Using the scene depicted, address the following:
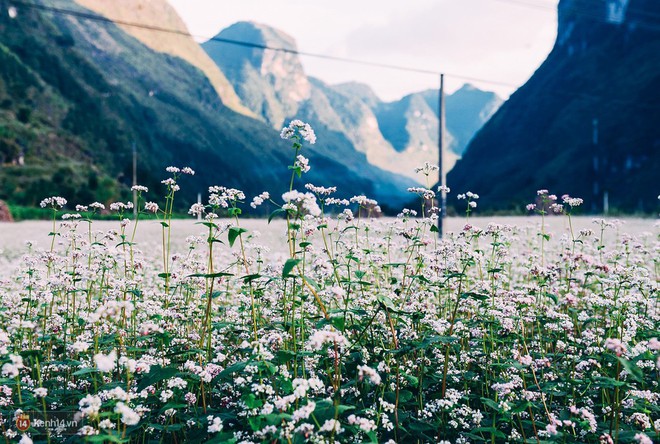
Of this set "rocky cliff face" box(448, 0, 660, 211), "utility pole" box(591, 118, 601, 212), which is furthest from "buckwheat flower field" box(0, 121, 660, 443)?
"utility pole" box(591, 118, 601, 212)

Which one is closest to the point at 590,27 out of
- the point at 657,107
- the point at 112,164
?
the point at 657,107

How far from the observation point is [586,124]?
436ft

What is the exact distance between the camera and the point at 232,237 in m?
4.26

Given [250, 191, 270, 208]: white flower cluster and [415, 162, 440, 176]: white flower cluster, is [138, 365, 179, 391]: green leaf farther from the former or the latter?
[415, 162, 440, 176]: white flower cluster

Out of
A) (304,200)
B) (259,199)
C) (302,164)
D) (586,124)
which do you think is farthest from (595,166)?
(304,200)

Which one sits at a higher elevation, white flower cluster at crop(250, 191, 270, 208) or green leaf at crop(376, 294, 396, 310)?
white flower cluster at crop(250, 191, 270, 208)

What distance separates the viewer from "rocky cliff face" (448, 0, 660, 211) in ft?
350

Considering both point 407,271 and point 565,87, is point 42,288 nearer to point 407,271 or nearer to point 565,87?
point 407,271

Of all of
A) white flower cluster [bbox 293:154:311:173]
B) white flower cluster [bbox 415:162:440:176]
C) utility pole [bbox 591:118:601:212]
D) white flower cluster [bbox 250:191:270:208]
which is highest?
utility pole [bbox 591:118:601:212]

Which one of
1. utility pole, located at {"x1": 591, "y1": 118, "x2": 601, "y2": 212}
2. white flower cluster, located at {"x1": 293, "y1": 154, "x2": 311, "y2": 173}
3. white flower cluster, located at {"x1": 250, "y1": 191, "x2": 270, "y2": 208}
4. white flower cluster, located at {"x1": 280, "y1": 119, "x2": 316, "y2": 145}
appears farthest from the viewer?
utility pole, located at {"x1": 591, "y1": 118, "x2": 601, "y2": 212}

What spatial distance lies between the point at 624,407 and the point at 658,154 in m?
119

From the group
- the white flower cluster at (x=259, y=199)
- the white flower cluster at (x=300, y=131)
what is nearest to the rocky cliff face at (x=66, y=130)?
the white flower cluster at (x=259, y=199)

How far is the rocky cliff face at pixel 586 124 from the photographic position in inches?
4205

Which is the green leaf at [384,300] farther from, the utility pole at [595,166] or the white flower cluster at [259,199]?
the utility pole at [595,166]
